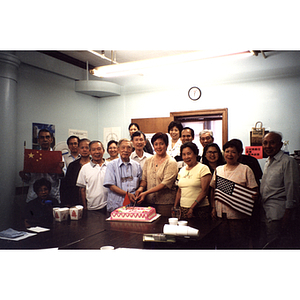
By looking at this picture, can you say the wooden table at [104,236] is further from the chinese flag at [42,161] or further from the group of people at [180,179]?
the chinese flag at [42,161]

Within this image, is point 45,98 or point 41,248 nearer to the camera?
point 41,248

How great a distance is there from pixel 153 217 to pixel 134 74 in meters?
1.83

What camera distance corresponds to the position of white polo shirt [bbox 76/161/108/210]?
3.38 m

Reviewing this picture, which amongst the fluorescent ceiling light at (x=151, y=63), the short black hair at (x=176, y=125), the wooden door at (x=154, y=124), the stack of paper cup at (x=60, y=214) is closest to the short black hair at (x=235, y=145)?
the short black hair at (x=176, y=125)

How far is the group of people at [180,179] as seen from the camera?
2.93m

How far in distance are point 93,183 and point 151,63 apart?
1615mm

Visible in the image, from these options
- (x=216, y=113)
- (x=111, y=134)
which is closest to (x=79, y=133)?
(x=111, y=134)

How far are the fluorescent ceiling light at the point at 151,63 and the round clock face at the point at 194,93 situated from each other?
425 millimetres

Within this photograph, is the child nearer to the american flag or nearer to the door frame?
the door frame

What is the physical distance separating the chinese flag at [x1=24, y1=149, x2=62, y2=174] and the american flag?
6.49 ft
